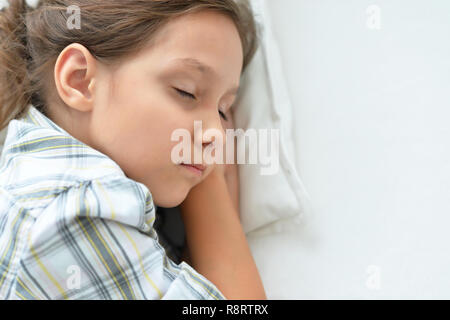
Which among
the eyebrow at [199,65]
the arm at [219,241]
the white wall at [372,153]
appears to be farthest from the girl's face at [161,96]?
the white wall at [372,153]

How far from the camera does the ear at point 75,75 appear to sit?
29.8 inches

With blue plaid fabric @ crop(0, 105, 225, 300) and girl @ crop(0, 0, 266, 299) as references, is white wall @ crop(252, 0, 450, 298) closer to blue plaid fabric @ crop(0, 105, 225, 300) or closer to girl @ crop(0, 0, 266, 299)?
girl @ crop(0, 0, 266, 299)

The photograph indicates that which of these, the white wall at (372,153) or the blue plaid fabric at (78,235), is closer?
the blue plaid fabric at (78,235)

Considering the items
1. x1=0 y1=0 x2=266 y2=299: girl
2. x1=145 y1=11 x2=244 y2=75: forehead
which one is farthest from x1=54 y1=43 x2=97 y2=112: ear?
x1=145 y1=11 x2=244 y2=75: forehead

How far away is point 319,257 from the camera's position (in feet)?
2.98

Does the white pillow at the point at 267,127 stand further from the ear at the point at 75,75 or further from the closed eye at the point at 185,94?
the ear at the point at 75,75

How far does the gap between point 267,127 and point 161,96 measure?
1.06 feet

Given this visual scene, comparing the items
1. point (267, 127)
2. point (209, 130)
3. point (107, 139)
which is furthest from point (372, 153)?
point (107, 139)

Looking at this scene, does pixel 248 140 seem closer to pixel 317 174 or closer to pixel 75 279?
pixel 317 174

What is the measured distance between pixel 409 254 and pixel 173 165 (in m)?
0.47

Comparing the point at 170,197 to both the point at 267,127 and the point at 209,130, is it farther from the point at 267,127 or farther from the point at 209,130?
the point at 267,127

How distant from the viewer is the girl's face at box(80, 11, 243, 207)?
2.42ft

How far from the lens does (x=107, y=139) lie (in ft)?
2.48
